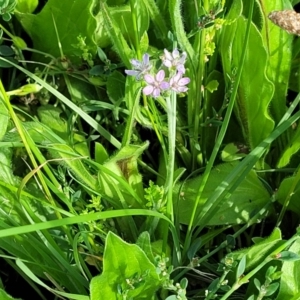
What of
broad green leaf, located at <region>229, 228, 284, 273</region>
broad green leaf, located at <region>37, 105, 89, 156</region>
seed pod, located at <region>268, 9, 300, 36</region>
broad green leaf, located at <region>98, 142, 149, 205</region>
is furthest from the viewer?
broad green leaf, located at <region>37, 105, 89, 156</region>

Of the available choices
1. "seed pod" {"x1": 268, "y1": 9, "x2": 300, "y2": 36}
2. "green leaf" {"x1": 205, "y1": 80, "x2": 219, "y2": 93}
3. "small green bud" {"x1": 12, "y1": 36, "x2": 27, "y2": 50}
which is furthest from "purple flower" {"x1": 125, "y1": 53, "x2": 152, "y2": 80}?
"small green bud" {"x1": 12, "y1": 36, "x2": 27, "y2": 50}

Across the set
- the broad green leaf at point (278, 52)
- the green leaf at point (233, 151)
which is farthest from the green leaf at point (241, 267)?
the broad green leaf at point (278, 52)

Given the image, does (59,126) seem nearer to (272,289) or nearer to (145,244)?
(145,244)

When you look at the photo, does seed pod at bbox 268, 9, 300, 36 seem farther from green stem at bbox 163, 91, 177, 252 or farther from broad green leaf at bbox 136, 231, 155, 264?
broad green leaf at bbox 136, 231, 155, 264

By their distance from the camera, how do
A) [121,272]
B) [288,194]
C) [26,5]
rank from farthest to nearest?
[26,5] → [288,194] → [121,272]

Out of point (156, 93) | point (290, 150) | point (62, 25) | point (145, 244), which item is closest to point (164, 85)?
point (156, 93)

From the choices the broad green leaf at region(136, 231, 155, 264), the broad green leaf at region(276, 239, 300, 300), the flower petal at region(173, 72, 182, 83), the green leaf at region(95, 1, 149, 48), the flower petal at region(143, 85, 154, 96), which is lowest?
the broad green leaf at region(276, 239, 300, 300)

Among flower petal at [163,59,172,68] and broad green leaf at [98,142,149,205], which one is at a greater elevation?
flower petal at [163,59,172,68]
